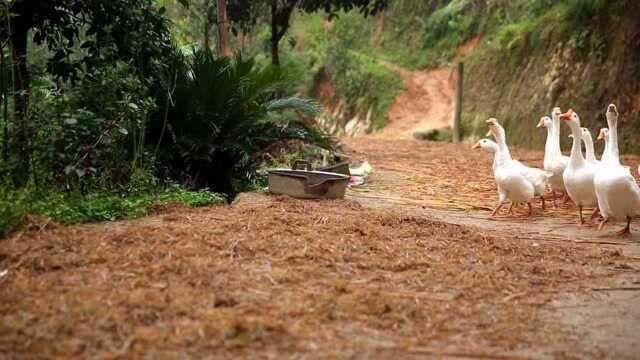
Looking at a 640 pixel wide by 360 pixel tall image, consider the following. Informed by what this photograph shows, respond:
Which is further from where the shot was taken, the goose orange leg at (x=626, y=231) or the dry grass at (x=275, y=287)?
the goose orange leg at (x=626, y=231)

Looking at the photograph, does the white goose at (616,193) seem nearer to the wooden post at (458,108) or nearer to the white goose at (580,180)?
the white goose at (580,180)

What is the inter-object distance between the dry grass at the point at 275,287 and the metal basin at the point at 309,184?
1.39 meters

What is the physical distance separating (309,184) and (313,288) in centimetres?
344

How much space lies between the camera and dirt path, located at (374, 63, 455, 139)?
22984 mm

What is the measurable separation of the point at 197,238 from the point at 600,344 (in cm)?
270

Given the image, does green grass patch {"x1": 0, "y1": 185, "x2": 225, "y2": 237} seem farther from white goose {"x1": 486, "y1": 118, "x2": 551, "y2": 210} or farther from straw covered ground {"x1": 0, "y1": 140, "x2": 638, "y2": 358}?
white goose {"x1": 486, "y1": 118, "x2": 551, "y2": 210}

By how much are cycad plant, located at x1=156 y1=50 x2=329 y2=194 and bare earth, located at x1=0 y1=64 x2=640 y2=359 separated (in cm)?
191

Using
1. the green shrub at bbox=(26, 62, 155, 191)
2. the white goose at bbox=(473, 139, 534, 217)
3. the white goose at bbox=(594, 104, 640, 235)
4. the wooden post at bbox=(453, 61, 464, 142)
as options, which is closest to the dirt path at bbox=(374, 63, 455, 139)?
the wooden post at bbox=(453, 61, 464, 142)

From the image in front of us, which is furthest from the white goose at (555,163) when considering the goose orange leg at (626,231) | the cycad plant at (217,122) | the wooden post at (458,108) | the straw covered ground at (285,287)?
the wooden post at (458,108)

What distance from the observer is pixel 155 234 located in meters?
5.18

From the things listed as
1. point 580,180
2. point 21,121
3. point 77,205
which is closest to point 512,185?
point 580,180

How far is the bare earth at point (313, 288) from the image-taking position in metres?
3.33

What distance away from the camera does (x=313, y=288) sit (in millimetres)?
4141

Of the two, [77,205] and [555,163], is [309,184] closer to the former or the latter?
[77,205]
